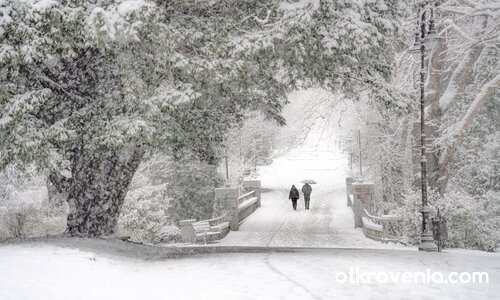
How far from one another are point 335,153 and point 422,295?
76399mm

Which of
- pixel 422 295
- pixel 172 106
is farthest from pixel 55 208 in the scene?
pixel 422 295

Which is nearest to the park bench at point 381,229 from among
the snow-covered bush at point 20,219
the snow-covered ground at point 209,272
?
the snow-covered ground at point 209,272

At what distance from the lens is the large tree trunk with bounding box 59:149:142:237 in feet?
34.1

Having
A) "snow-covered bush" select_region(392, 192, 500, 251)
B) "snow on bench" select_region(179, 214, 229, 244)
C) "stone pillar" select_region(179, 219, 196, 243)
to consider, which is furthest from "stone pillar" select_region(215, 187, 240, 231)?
"snow-covered bush" select_region(392, 192, 500, 251)

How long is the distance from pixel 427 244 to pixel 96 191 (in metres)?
8.02

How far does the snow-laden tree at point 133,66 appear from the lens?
7.58 m

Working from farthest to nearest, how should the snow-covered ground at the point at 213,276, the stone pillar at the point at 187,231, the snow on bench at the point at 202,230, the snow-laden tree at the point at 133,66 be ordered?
the stone pillar at the point at 187,231, the snow on bench at the point at 202,230, the snow-laden tree at the point at 133,66, the snow-covered ground at the point at 213,276

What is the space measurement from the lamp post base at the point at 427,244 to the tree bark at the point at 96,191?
713cm

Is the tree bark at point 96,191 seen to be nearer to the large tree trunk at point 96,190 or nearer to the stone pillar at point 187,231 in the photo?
the large tree trunk at point 96,190

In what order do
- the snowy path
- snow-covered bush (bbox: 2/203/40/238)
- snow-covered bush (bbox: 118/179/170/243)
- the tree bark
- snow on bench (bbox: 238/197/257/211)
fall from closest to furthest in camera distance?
the tree bark, the snowy path, snow-covered bush (bbox: 2/203/40/238), snow-covered bush (bbox: 118/179/170/243), snow on bench (bbox: 238/197/257/211)

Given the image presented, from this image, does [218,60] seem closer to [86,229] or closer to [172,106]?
[172,106]

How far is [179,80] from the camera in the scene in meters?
9.10

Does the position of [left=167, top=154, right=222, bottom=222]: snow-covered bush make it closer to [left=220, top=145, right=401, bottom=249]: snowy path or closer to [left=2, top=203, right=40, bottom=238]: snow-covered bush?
[left=220, top=145, right=401, bottom=249]: snowy path

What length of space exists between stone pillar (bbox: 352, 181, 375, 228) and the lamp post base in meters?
8.59
